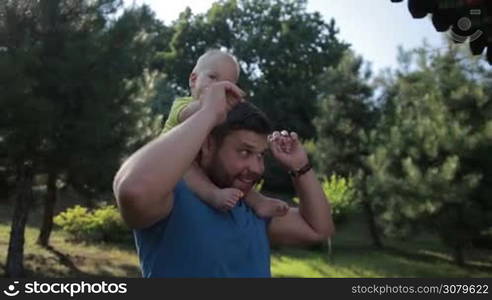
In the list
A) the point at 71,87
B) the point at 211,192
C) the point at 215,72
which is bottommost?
the point at 211,192

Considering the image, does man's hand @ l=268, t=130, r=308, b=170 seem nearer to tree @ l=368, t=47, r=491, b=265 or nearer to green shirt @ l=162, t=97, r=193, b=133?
green shirt @ l=162, t=97, r=193, b=133

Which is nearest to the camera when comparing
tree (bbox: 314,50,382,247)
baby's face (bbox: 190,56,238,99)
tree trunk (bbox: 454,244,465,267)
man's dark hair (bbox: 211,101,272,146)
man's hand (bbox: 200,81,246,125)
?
man's hand (bbox: 200,81,246,125)

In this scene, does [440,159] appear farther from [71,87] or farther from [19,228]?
[19,228]

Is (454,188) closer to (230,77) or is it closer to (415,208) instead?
(415,208)

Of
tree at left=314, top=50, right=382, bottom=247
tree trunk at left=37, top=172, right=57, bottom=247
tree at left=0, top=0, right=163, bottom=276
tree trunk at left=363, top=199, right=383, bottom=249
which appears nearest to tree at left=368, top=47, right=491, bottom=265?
tree at left=314, top=50, right=382, bottom=247

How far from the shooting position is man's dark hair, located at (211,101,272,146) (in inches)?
61.1

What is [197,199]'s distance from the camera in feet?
5.09

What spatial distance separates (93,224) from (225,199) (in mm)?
15835

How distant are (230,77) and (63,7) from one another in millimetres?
10715

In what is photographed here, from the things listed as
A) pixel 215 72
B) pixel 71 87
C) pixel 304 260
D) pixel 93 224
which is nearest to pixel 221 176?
pixel 215 72

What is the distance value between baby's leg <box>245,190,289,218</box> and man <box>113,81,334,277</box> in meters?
0.02

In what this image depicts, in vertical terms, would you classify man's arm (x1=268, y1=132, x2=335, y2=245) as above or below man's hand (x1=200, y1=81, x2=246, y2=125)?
below

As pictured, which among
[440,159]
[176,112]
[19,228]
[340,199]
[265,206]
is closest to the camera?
[265,206]

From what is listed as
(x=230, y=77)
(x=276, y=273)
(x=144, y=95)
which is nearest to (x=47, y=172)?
(x=144, y=95)
